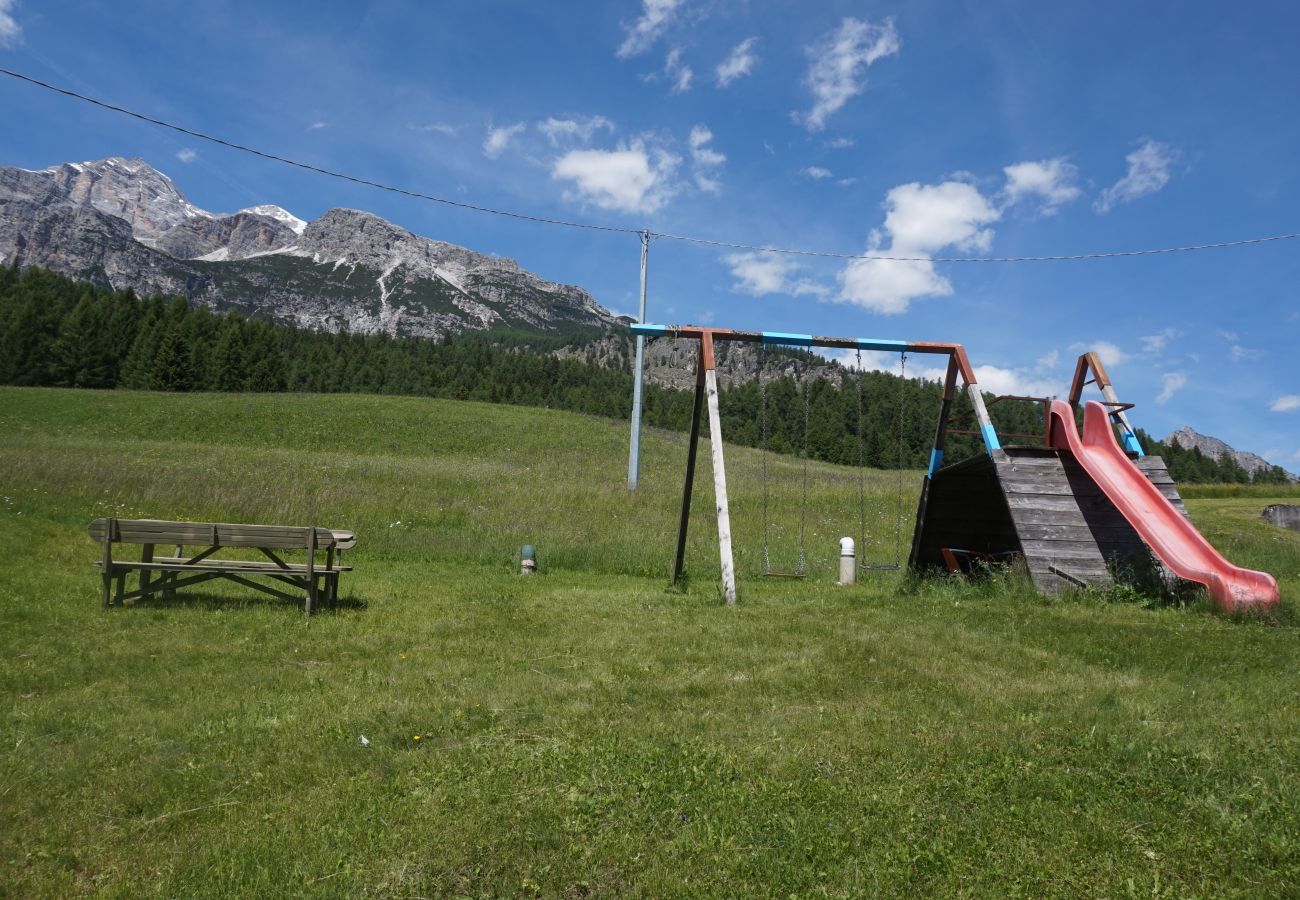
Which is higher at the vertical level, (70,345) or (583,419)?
(70,345)

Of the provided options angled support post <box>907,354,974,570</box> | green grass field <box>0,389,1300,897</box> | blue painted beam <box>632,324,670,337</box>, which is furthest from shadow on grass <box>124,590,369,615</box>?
angled support post <box>907,354,974,570</box>

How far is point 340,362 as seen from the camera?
5094 inches

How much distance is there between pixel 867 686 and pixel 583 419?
208ft

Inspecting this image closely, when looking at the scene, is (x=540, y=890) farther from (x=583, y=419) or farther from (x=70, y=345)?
(x=70, y=345)

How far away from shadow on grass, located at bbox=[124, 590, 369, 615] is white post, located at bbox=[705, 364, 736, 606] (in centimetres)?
488

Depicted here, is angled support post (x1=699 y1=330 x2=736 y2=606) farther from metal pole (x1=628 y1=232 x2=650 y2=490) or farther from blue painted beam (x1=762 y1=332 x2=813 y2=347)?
metal pole (x1=628 y1=232 x2=650 y2=490)

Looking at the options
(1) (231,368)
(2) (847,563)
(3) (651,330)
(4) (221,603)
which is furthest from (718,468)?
(1) (231,368)

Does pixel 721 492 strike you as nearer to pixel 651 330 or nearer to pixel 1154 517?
pixel 651 330

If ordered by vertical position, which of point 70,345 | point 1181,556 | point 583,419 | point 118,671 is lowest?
point 118,671

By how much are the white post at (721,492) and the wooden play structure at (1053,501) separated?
0.02 meters

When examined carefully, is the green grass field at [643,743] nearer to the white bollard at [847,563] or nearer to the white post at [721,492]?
the white post at [721,492]

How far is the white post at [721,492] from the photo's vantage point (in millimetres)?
10844

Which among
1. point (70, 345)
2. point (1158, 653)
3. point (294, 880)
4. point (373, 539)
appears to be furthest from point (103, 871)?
point (70, 345)

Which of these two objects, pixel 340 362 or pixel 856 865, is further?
pixel 340 362
